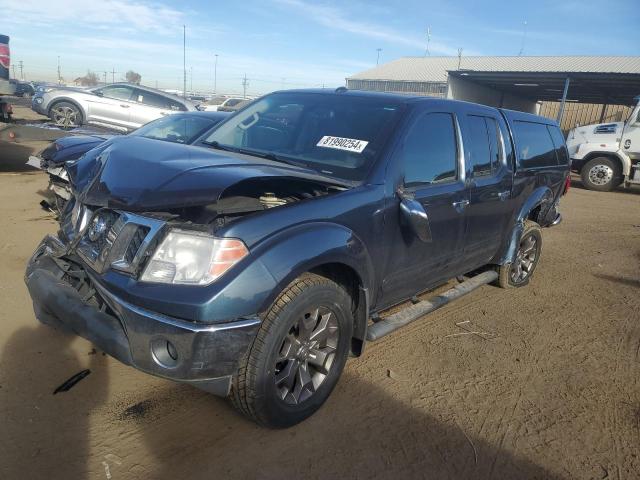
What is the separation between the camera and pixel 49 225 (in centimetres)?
582

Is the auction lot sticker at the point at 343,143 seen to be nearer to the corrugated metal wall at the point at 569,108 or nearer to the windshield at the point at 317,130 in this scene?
the windshield at the point at 317,130

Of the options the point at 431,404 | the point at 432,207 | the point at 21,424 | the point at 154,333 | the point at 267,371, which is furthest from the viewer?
the point at 432,207

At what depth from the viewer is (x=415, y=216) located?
290 cm

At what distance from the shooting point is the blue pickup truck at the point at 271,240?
7.15 feet

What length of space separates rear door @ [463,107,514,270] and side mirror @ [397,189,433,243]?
0.92 m

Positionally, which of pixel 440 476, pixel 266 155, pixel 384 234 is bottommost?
pixel 440 476

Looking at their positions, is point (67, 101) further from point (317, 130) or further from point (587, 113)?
point (587, 113)

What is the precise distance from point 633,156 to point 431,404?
1380 centimetres

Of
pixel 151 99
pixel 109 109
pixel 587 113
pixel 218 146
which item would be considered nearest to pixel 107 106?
pixel 109 109

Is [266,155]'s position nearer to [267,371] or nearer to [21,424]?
[267,371]

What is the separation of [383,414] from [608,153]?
14.2m

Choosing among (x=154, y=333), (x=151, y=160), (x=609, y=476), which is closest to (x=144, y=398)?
(x=154, y=333)

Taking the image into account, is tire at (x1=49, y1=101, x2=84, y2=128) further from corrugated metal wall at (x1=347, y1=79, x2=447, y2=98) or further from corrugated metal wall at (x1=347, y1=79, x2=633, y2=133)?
corrugated metal wall at (x1=347, y1=79, x2=447, y2=98)

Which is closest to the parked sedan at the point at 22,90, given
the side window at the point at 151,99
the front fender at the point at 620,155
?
the side window at the point at 151,99
